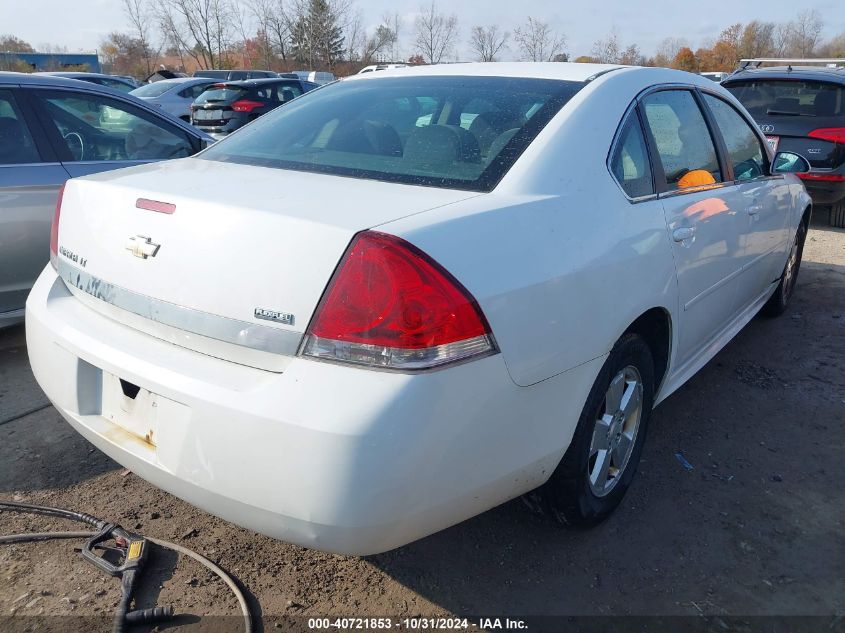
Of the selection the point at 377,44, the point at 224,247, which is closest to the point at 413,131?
the point at 224,247

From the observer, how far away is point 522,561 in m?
2.49

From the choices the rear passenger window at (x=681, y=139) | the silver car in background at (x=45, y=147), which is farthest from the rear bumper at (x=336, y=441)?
the silver car in background at (x=45, y=147)

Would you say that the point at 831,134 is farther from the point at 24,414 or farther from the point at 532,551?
the point at 24,414

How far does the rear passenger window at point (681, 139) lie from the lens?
9.43ft

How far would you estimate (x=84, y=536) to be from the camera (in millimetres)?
2514

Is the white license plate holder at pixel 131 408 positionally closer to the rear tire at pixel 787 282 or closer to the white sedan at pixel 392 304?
the white sedan at pixel 392 304

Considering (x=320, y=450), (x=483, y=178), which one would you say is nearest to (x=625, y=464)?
(x=483, y=178)

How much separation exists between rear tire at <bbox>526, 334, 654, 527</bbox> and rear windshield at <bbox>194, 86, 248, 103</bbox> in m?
12.0

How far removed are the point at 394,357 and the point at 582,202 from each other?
887 mm

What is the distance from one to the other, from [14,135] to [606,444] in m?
3.66

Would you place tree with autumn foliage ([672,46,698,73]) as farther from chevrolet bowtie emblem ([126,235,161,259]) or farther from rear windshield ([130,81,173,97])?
chevrolet bowtie emblem ([126,235,161,259])

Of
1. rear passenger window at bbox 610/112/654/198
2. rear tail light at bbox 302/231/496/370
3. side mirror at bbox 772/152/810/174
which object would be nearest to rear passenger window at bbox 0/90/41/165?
rear tail light at bbox 302/231/496/370

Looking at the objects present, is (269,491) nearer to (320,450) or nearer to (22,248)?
(320,450)

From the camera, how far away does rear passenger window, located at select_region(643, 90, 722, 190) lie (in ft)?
9.43
